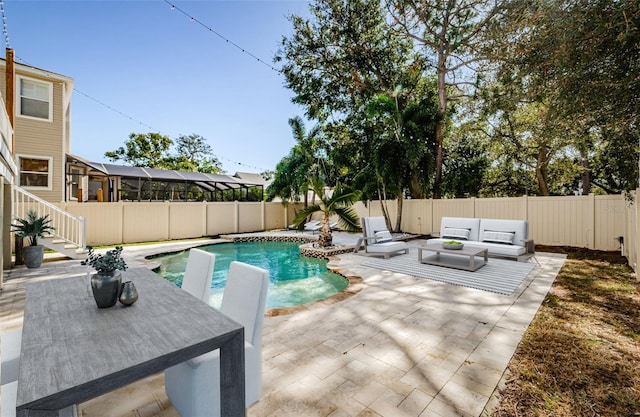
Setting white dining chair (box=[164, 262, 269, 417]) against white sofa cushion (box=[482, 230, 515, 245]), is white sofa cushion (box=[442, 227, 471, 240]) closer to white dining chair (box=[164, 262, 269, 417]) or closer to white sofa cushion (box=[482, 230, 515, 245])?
white sofa cushion (box=[482, 230, 515, 245])

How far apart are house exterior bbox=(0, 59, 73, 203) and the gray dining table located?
10443 millimetres

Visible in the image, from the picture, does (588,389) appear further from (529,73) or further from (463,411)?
(529,73)

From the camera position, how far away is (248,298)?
2.08 meters

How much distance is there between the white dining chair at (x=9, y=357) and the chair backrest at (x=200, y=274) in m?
1.13

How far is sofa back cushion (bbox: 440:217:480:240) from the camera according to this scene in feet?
24.6

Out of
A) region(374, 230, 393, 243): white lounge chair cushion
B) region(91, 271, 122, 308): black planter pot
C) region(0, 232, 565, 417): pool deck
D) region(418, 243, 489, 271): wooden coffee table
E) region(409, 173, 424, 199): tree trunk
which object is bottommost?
region(0, 232, 565, 417): pool deck

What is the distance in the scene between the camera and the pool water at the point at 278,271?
210 inches

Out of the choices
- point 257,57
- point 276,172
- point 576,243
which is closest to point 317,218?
point 276,172

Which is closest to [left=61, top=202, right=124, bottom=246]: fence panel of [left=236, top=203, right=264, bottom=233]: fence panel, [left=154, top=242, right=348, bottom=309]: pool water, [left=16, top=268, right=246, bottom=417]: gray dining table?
[left=154, top=242, right=348, bottom=309]: pool water

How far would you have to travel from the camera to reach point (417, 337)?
122 inches

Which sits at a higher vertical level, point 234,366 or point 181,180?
point 181,180

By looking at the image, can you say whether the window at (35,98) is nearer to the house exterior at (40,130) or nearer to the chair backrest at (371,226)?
the house exterior at (40,130)

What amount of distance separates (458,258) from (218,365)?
6313 mm

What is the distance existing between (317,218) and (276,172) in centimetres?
357
